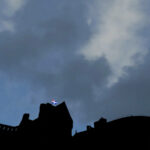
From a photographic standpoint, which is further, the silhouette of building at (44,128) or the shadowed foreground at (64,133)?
the silhouette of building at (44,128)

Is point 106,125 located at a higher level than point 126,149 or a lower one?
higher

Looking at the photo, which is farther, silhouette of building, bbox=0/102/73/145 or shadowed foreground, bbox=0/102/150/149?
silhouette of building, bbox=0/102/73/145

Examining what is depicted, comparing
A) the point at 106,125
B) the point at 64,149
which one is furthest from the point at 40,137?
the point at 106,125

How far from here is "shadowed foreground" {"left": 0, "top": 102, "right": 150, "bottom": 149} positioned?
27156mm

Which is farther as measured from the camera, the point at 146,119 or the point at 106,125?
the point at 106,125

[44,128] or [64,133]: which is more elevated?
[64,133]

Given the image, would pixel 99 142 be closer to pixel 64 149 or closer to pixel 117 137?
pixel 117 137

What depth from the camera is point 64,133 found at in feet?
108

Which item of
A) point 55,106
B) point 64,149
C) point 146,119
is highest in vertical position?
point 55,106

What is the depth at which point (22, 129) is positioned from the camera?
94.8 ft

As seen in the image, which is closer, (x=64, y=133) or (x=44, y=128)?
(x=44, y=128)

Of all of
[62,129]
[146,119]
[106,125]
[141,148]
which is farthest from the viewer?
[62,129]

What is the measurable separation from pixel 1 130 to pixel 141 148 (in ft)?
62.7

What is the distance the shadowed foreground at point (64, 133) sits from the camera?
1069 inches
